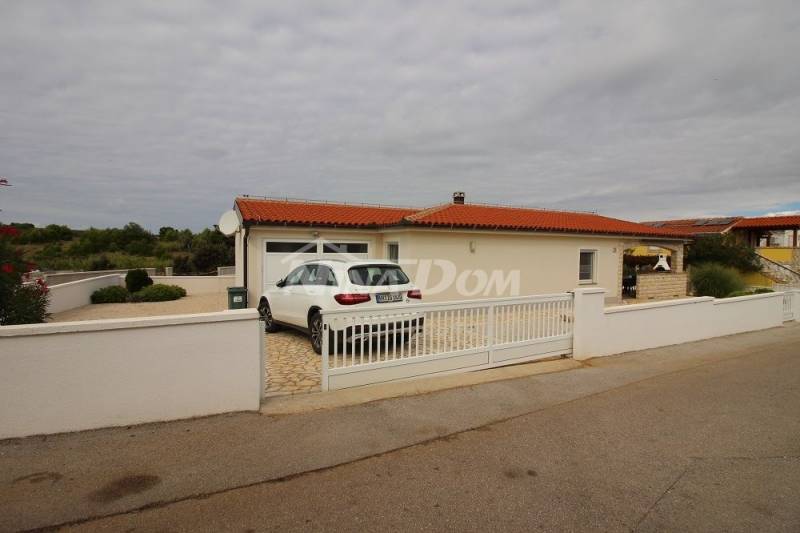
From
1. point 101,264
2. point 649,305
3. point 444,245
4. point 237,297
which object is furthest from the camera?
point 101,264

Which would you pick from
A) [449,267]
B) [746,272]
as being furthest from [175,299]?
[746,272]

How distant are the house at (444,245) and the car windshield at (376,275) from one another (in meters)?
4.27

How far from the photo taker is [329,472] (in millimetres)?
3549

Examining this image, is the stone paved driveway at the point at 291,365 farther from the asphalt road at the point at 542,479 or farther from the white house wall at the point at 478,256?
the white house wall at the point at 478,256

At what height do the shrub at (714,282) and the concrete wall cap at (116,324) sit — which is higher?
the concrete wall cap at (116,324)

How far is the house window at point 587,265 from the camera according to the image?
1617 cm

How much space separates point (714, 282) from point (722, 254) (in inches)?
261

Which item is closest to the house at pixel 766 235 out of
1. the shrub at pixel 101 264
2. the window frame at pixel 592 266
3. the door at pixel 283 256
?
the window frame at pixel 592 266

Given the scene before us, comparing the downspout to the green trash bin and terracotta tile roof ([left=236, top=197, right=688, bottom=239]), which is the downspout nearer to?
terracotta tile roof ([left=236, top=197, right=688, bottom=239])

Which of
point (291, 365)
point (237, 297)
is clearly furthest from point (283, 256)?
point (291, 365)

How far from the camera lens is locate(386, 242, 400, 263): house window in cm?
1337

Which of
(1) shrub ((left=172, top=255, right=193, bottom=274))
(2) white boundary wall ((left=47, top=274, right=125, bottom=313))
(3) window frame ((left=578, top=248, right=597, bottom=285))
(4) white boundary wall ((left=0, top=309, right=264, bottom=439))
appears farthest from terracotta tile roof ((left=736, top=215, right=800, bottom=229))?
(2) white boundary wall ((left=47, top=274, right=125, bottom=313))

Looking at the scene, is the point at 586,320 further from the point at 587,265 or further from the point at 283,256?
the point at 587,265

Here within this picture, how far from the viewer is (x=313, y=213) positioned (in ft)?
46.0
